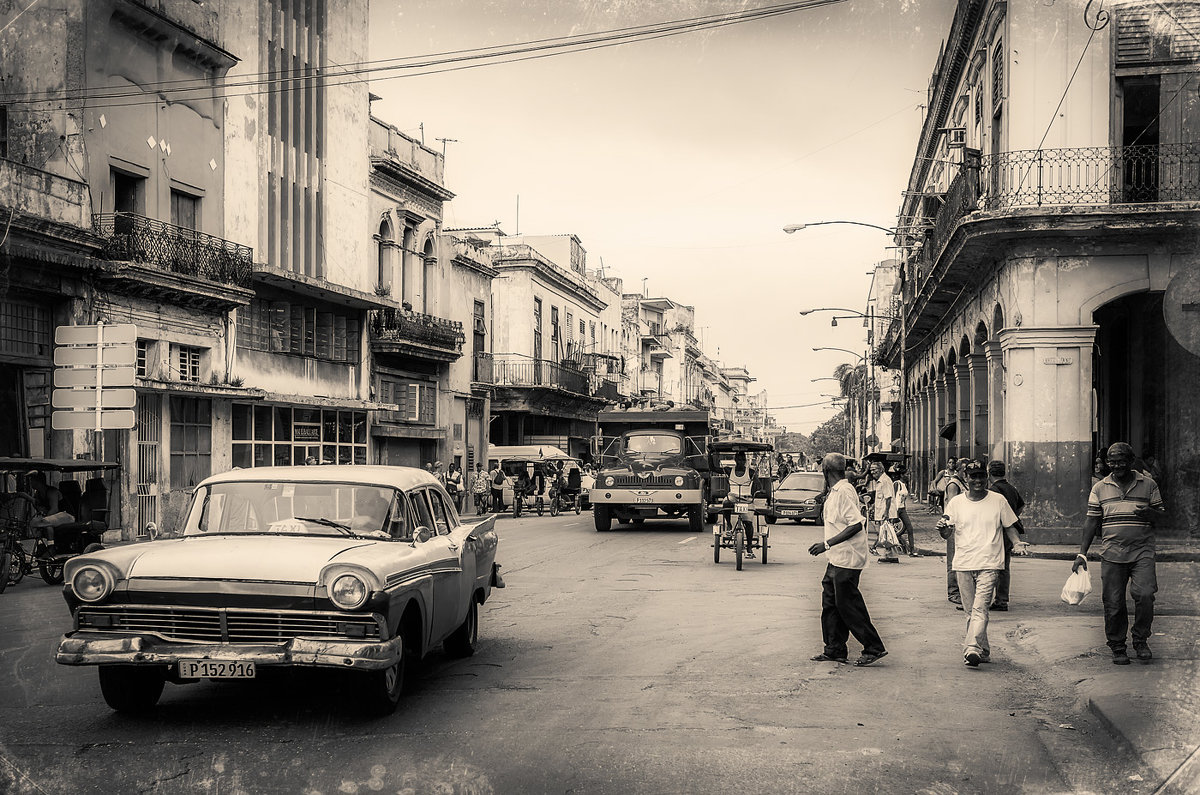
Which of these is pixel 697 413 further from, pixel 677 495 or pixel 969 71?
pixel 969 71

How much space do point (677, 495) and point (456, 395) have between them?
16.7 m

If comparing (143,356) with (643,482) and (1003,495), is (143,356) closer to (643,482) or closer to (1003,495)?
Answer: (643,482)

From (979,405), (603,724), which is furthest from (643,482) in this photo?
(603,724)

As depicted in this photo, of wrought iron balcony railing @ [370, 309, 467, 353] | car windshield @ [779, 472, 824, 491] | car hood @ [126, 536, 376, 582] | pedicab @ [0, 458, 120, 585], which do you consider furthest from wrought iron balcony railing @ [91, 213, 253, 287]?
car hood @ [126, 536, 376, 582]

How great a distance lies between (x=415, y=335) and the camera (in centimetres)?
3559

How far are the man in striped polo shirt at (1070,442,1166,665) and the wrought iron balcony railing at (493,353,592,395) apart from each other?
4038 centimetres

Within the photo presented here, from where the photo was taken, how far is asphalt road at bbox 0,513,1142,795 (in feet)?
18.7

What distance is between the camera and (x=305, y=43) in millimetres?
30703

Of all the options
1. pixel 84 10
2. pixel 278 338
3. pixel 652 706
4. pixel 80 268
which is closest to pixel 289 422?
pixel 278 338

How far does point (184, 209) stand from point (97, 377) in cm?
1068

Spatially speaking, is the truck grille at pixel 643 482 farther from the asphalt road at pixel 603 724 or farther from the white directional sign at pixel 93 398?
the asphalt road at pixel 603 724

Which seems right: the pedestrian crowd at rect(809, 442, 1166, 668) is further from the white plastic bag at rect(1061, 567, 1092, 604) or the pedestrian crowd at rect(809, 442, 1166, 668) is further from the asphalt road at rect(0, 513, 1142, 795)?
the asphalt road at rect(0, 513, 1142, 795)

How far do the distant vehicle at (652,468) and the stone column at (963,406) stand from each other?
22.9ft

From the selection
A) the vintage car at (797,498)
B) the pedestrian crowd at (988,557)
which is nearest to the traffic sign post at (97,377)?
the pedestrian crowd at (988,557)
